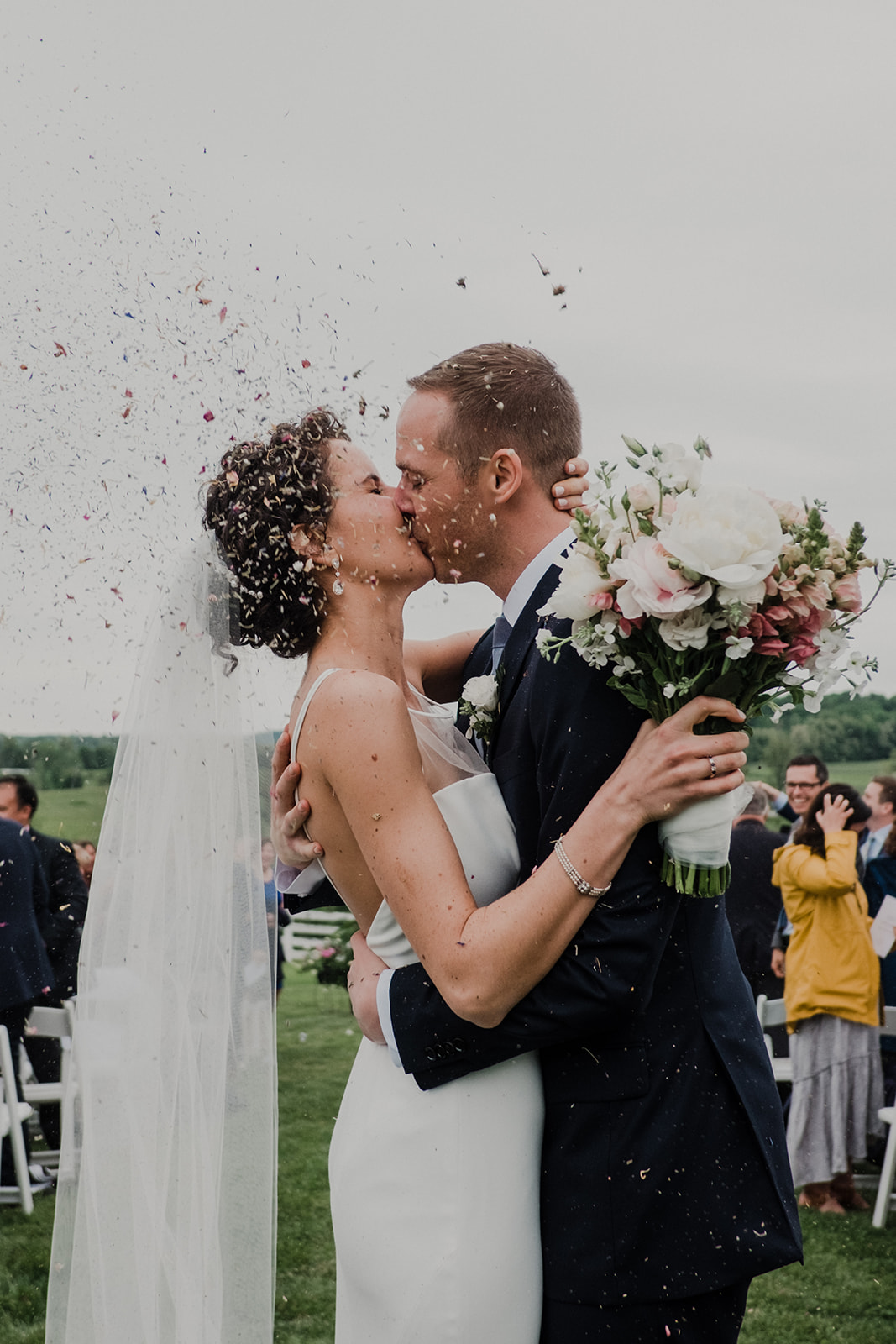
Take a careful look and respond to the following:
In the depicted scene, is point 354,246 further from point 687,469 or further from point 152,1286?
point 152,1286

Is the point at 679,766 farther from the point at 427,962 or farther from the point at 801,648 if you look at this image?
the point at 427,962

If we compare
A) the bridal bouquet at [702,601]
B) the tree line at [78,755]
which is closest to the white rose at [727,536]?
the bridal bouquet at [702,601]

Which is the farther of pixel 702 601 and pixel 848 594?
pixel 848 594

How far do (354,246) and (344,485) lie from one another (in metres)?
0.59

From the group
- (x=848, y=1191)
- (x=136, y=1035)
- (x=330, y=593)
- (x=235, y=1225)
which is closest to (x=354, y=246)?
(x=330, y=593)

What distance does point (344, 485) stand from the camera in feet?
10.4

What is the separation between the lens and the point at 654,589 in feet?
7.49

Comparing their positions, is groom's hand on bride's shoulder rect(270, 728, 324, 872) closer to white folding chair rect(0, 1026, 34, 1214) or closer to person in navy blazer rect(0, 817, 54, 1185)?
white folding chair rect(0, 1026, 34, 1214)

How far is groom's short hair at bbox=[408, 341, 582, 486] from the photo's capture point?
118 inches

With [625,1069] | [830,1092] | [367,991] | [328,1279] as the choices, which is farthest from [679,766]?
[830,1092]

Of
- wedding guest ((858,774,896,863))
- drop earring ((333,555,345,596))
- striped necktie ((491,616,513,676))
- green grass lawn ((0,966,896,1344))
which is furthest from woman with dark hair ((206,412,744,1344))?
wedding guest ((858,774,896,863))

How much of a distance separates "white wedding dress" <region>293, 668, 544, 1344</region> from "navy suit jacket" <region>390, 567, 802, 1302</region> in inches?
2.5

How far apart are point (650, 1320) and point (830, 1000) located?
5742 millimetres

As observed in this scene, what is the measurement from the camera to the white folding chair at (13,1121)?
25.0 ft
